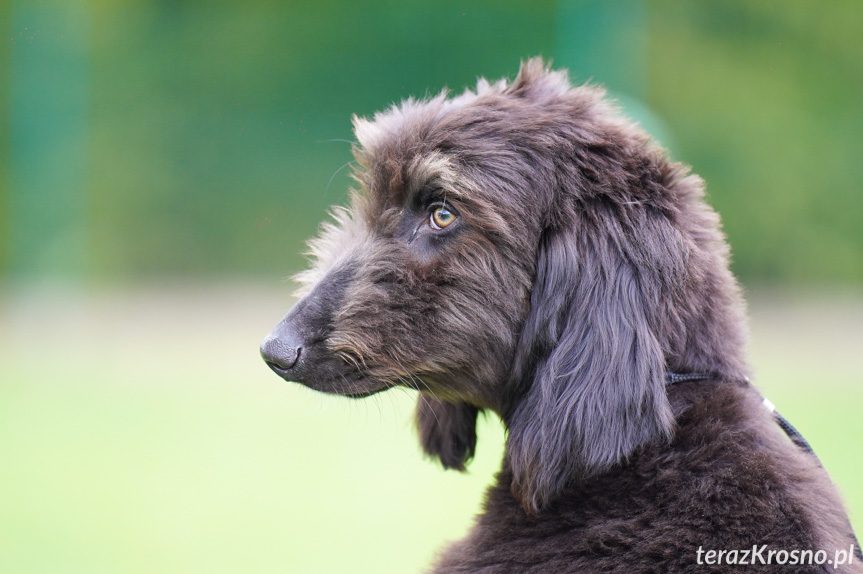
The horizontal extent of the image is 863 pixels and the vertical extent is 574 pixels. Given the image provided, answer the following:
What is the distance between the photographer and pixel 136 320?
34.5ft

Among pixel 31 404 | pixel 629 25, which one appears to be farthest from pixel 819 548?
pixel 629 25

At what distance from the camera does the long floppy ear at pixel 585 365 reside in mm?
2223

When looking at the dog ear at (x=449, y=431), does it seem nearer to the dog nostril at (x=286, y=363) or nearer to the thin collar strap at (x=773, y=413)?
the dog nostril at (x=286, y=363)

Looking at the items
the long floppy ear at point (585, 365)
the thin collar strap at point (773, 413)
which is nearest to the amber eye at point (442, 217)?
the long floppy ear at point (585, 365)

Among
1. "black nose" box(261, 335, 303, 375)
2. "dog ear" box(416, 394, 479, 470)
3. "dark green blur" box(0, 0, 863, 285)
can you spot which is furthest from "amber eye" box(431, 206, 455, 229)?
"dark green blur" box(0, 0, 863, 285)

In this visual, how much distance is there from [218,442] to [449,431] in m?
4.61

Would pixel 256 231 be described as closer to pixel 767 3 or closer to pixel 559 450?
pixel 767 3

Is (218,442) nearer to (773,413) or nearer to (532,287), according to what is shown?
(532,287)

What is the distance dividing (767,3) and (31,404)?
972cm

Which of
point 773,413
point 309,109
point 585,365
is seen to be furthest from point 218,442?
point 773,413

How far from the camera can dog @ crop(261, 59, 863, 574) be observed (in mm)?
2166

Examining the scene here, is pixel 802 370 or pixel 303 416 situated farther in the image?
pixel 802 370

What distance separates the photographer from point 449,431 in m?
2.92

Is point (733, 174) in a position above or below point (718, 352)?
above
